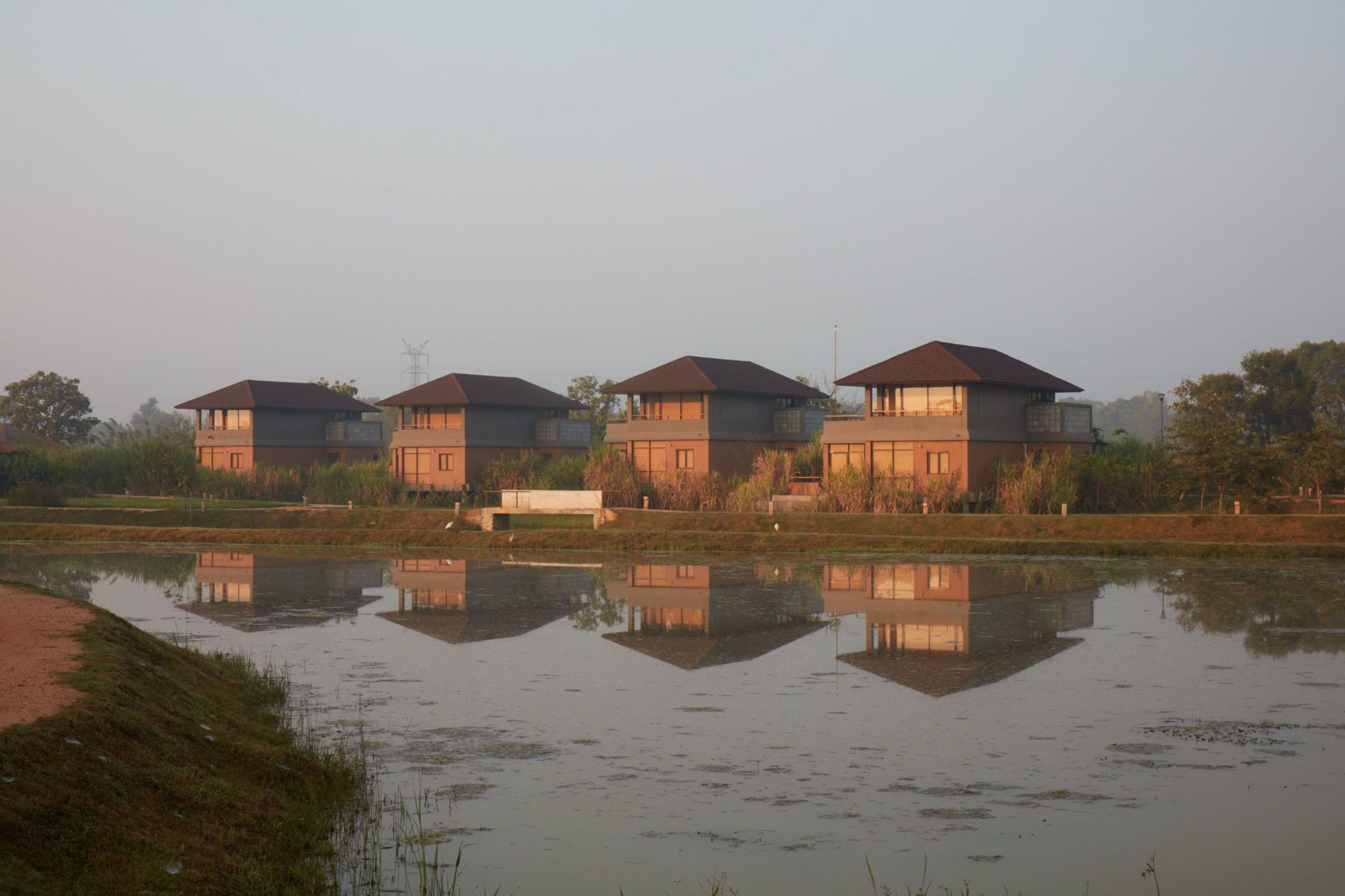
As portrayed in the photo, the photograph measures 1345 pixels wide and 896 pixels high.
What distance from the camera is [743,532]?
4259 cm

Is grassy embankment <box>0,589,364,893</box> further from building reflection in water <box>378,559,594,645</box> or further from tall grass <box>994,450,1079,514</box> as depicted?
tall grass <box>994,450,1079,514</box>

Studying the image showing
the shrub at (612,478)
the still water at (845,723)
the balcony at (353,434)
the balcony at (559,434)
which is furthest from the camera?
the balcony at (353,434)

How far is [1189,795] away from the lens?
39.1ft

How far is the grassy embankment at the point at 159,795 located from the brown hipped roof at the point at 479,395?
49.0m

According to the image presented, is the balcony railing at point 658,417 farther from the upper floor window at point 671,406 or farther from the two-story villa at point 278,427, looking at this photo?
the two-story villa at point 278,427

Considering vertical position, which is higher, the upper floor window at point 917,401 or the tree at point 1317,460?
the upper floor window at point 917,401

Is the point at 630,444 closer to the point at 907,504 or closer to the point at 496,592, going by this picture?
the point at 907,504

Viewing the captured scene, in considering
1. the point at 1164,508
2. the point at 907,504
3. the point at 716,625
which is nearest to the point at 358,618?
the point at 716,625

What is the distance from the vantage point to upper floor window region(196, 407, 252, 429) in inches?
2749

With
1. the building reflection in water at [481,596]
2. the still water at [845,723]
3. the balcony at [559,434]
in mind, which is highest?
the balcony at [559,434]

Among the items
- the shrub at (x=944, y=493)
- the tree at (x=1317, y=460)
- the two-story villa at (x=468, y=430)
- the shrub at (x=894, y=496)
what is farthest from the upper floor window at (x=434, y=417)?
the tree at (x=1317, y=460)

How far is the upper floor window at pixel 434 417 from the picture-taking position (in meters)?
64.1

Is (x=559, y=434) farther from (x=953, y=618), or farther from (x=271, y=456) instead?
(x=953, y=618)

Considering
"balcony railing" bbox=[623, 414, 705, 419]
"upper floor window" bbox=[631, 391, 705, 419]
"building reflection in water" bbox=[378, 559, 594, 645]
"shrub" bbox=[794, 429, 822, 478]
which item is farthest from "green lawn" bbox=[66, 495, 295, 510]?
"shrub" bbox=[794, 429, 822, 478]
